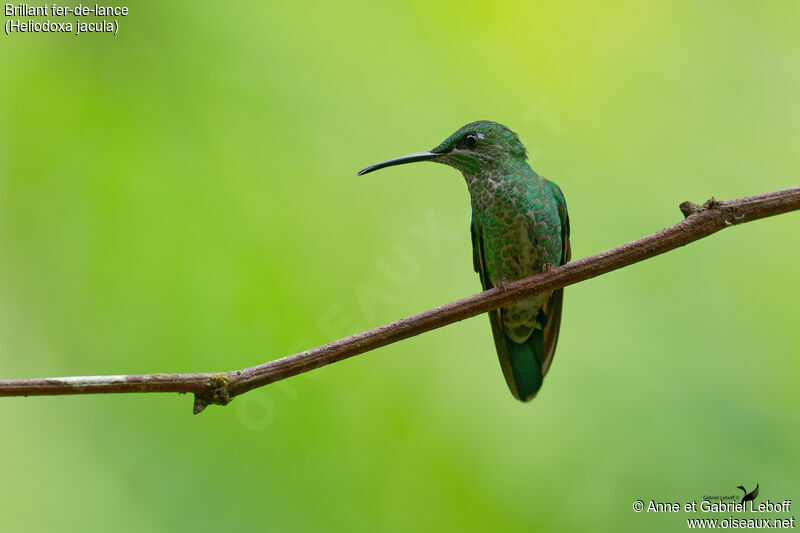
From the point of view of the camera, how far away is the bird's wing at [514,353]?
3.73m

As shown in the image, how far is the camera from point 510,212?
139 inches

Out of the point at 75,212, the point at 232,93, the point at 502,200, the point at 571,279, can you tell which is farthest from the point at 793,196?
the point at 75,212

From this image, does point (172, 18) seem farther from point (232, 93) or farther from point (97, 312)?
point (97, 312)

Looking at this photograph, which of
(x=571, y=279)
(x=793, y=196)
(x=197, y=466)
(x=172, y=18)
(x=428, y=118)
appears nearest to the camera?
(x=793, y=196)

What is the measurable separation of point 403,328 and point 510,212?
4.94ft

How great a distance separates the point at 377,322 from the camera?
370 centimetres

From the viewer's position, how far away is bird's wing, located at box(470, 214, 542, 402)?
12.3ft

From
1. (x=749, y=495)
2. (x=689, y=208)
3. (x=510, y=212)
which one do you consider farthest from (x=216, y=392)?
(x=749, y=495)

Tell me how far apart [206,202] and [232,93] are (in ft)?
2.72

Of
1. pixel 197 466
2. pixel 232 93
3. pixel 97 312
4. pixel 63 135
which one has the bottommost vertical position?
pixel 197 466

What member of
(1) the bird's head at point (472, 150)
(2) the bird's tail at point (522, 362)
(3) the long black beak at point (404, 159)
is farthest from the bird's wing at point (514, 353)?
(3) the long black beak at point (404, 159)

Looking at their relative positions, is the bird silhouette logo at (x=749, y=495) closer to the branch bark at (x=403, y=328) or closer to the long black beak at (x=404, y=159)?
the branch bark at (x=403, y=328)

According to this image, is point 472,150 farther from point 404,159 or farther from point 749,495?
point 749,495

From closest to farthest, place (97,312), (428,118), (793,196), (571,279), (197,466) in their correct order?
(793,196)
(571,279)
(197,466)
(97,312)
(428,118)
